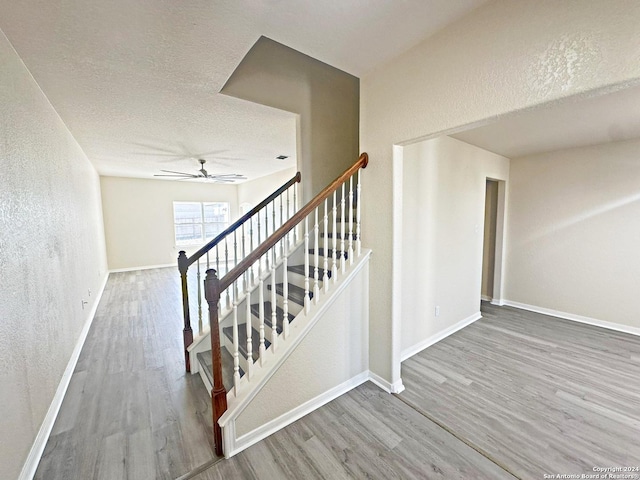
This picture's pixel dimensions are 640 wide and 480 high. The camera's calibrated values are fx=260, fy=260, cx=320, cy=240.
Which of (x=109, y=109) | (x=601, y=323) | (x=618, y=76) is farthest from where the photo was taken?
(x=601, y=323)

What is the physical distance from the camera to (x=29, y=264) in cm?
170

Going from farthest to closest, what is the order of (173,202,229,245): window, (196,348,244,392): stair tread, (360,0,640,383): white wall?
(173,202,229,245): window, (196,348,244,392): stair tread, (360,0,640,383): white wall

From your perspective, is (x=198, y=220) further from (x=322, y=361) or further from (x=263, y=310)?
(x=322, y=361)

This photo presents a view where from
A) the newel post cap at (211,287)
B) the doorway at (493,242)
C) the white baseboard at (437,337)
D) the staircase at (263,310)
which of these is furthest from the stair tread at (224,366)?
the doorway at (493,242)

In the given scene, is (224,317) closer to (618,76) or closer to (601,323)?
(618,76)

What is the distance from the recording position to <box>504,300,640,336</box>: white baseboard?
3.25m

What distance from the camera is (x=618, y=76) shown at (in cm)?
100

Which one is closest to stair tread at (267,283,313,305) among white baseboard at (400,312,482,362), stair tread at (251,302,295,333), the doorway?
stair tread at (251,302,295,333)

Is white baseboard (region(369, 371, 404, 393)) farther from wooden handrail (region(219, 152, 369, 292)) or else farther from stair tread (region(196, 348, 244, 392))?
wooden handrail (region(219, 152, 369, 292))

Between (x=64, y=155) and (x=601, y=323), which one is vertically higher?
(x=64, y=155)

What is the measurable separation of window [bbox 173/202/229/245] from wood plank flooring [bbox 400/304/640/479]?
7490 mm

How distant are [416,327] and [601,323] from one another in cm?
272

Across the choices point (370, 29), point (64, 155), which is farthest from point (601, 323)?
point (64, 155)

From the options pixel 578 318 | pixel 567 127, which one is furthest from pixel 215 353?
pixel 578 318
